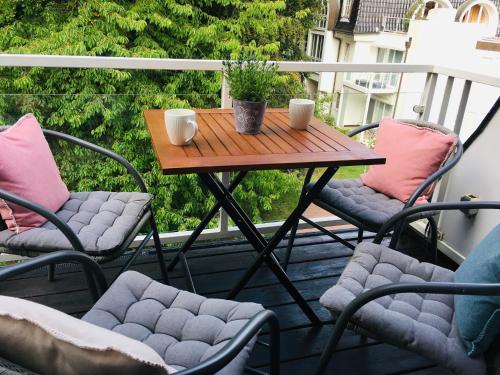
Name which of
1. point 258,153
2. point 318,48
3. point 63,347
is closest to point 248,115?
point 258,153

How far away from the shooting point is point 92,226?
5.92ft

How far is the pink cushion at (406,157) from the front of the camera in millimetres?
2182

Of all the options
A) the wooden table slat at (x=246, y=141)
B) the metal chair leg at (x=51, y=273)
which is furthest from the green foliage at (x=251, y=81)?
the metal chair leg at (x=51, y=273)

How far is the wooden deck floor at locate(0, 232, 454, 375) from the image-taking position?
73.2 inches

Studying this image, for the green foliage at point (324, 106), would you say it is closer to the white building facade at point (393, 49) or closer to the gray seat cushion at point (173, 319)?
the white building facade at point (393, 49)

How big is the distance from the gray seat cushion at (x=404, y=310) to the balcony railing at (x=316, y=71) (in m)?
1.22

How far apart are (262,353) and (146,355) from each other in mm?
1266

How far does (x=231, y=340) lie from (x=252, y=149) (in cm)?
86

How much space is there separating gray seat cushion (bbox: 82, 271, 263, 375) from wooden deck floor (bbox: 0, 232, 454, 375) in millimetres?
602

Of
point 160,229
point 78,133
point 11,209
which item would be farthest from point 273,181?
point 11,209

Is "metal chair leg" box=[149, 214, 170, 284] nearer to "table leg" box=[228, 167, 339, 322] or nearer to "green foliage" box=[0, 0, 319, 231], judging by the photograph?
"green foliage" box=[0, 0, 319, 231]

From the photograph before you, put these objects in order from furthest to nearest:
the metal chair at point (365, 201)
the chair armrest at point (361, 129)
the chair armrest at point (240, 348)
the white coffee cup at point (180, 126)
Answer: the chair armrest at point (361, 129)
the metal chair at point (365, 201)
the white coffee cup at point (180, 126)
the chair armrest at point (240, 348)

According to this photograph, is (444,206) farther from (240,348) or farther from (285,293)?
(240,348)

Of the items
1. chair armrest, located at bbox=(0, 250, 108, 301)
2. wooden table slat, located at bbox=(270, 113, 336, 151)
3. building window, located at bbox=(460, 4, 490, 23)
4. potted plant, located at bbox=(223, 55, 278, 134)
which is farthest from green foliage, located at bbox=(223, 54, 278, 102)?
building window, located at bbox=(460, 4, 490, 23)
